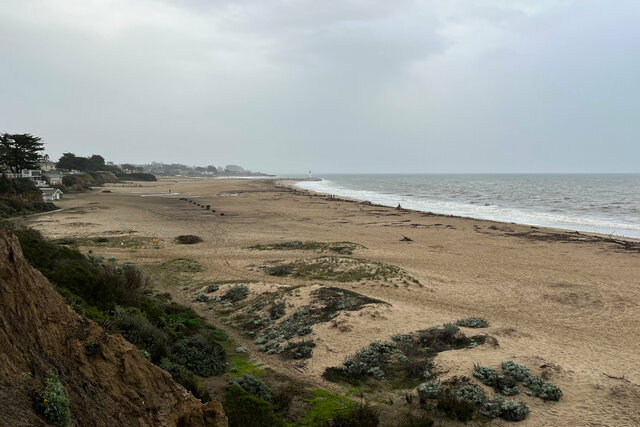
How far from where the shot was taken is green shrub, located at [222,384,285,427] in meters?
6.32

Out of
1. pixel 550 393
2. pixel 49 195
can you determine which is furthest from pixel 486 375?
pixel 49 195

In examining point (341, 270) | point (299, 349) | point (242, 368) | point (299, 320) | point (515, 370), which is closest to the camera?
point (515, 370)

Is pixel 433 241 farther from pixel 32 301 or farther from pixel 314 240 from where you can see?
pixel 32 301

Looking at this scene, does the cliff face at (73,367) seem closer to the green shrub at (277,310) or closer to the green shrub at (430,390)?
the green shrub at (430,390)

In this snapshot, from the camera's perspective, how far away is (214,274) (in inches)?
691

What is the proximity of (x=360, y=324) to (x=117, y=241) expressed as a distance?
1895 centimetres

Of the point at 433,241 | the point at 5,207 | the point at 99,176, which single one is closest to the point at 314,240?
the point at 433,241

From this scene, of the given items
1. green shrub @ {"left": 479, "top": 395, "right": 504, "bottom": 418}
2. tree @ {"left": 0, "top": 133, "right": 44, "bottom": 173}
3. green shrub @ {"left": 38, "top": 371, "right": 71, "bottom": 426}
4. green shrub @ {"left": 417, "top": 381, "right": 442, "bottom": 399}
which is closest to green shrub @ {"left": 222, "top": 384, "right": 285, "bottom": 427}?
green shrub @ {"left": 38, "top": 371, "right": 71, "bottom": 426}

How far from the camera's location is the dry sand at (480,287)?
893 centimetres

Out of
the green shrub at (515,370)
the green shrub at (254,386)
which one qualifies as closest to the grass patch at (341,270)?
the green shrub at (515,370)

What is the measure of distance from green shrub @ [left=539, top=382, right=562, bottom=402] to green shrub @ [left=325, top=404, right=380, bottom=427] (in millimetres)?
3743

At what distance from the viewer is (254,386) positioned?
311 inches

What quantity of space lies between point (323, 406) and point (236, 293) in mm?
7781

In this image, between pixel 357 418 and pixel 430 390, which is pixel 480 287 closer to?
pixel 430 390
